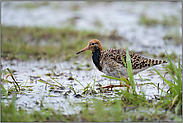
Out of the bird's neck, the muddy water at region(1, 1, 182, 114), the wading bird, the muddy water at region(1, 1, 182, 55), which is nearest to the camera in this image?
the muddy water at region(1, 1, 182, 114)

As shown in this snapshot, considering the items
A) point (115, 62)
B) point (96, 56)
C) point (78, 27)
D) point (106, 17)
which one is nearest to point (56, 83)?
point (96, 56)

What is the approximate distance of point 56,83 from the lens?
6598 mm

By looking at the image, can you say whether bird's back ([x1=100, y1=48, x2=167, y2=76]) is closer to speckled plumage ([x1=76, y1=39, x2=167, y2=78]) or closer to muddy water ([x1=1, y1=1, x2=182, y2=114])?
speckled plumage ([x1=76, y1=39, x2=167, y2=78])

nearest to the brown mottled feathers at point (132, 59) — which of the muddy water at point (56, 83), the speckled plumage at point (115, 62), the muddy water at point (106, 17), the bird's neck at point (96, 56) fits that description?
the speckled plumage at point (115, 62)

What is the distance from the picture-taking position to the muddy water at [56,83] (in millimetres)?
5226

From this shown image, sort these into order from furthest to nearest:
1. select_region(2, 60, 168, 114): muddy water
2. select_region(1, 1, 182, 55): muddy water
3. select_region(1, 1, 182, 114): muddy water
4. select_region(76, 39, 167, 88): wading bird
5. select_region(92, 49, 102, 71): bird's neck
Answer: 1. select_region(1, 1, 182, 55): muddy water
2. select_region(92, 49, 102, 71): bird's neck
3. select_region(76, 39, 167, 88): wading bird
4. select_region(1, 1, 182, 114): muddy water
5. select_region(2, 60, 168, 114): muddy water

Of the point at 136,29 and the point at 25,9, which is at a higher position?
the point at 25,9

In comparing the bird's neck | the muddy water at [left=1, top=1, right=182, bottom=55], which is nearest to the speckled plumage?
the bird's neck

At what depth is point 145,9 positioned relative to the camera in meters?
15.9

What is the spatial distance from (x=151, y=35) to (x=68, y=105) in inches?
299

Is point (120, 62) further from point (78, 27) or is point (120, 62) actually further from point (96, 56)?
point (78, 27)

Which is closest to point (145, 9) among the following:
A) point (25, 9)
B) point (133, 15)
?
point (133, 15)

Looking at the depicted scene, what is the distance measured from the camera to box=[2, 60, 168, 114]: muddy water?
5226 mm

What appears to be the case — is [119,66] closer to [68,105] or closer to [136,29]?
[68,105]
